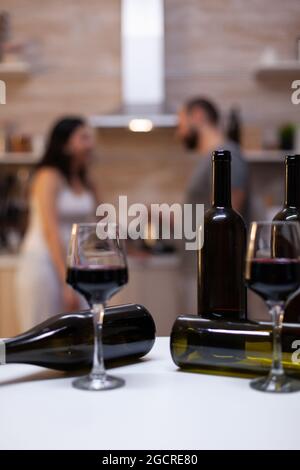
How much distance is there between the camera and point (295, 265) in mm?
730

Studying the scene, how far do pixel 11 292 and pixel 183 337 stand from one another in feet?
8.89

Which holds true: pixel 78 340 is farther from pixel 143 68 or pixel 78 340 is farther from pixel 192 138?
pixel 143 68

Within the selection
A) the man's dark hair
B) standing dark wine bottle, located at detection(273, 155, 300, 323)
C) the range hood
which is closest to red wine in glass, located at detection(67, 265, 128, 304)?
standing dark wine bottle, located at detection(273, 155, 300, 323)

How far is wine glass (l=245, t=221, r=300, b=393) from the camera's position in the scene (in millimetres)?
725

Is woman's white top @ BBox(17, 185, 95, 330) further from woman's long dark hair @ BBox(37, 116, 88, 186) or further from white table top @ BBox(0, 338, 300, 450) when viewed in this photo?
white table top @ BBox(0, 338, 300, 450)

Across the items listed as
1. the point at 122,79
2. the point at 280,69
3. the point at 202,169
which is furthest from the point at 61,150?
the point at 280,69

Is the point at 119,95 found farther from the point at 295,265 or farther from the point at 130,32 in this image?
the point at 295,265

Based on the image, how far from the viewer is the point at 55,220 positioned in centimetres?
272

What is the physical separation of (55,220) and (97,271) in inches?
78.3

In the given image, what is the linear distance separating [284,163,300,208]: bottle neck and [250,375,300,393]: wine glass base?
0.25 meters

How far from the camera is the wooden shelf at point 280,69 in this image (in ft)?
12.4

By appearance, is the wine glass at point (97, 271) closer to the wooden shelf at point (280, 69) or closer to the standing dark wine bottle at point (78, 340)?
the standing dark wine bottle at point (78, 340)

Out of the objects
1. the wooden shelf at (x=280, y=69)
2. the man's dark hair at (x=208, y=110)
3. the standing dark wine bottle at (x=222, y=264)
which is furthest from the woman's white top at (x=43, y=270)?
the standing dark wine bottle at (x=222, y=264)

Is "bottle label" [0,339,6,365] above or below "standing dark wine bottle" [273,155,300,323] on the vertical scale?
below
